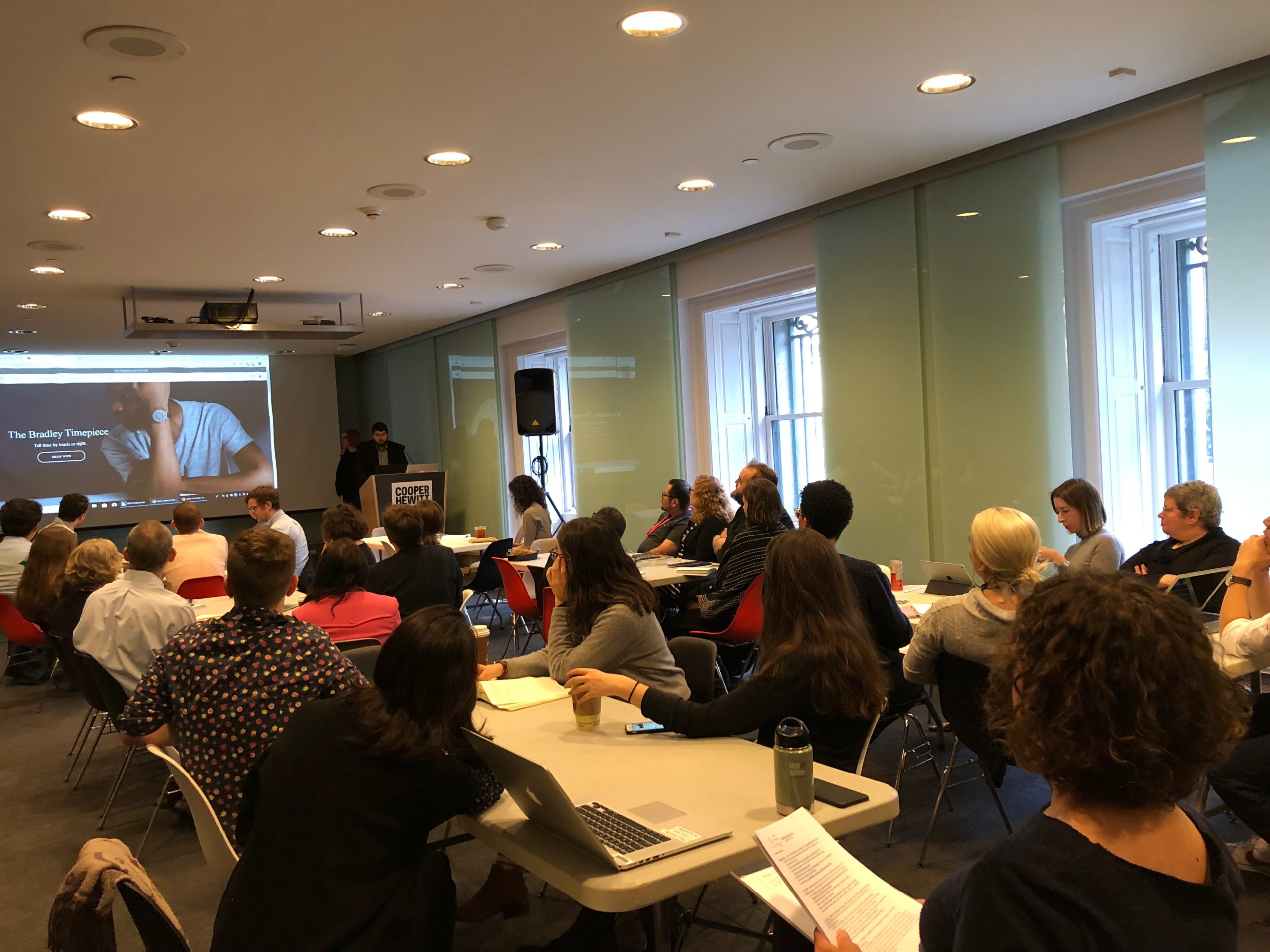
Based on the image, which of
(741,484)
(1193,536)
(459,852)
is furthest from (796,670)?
(741,484)

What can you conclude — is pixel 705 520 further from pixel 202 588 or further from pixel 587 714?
pixel 587 714

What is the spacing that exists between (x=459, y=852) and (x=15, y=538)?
220 inches

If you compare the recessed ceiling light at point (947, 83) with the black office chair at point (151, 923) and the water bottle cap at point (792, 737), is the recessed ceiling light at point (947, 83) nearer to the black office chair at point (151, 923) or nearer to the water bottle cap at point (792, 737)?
the water bottle cap at point (792, 737)

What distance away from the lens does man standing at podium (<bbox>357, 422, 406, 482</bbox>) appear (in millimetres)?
12062

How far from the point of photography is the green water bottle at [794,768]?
194cm

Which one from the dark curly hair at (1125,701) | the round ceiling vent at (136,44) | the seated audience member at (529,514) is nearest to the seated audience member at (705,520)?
the seated audience member at (529,514)

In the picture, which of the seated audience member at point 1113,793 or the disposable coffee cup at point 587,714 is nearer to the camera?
the seated audience member at point 1113,793

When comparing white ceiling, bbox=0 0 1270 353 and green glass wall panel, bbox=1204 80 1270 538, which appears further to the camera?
green glass wall panel, bbox=1204 80 1270 538

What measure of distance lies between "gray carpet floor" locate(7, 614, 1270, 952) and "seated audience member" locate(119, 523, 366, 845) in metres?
1.04

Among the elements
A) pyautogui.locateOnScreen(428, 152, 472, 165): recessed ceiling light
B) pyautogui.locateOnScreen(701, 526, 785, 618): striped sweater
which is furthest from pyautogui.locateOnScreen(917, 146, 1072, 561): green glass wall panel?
pyautogui.locateOnScreen(428, 152, 472, 165): recessed ceiling light

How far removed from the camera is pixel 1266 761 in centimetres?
275

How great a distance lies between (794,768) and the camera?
1935mm

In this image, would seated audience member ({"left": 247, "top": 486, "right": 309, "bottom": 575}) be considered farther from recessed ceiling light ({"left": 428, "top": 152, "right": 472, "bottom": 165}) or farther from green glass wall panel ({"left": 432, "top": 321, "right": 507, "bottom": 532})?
green glass wall panel ({"left": 432, "top": 321, "right": 507, "bottom": 532})

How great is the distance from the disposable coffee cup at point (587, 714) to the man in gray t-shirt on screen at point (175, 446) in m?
10.9
